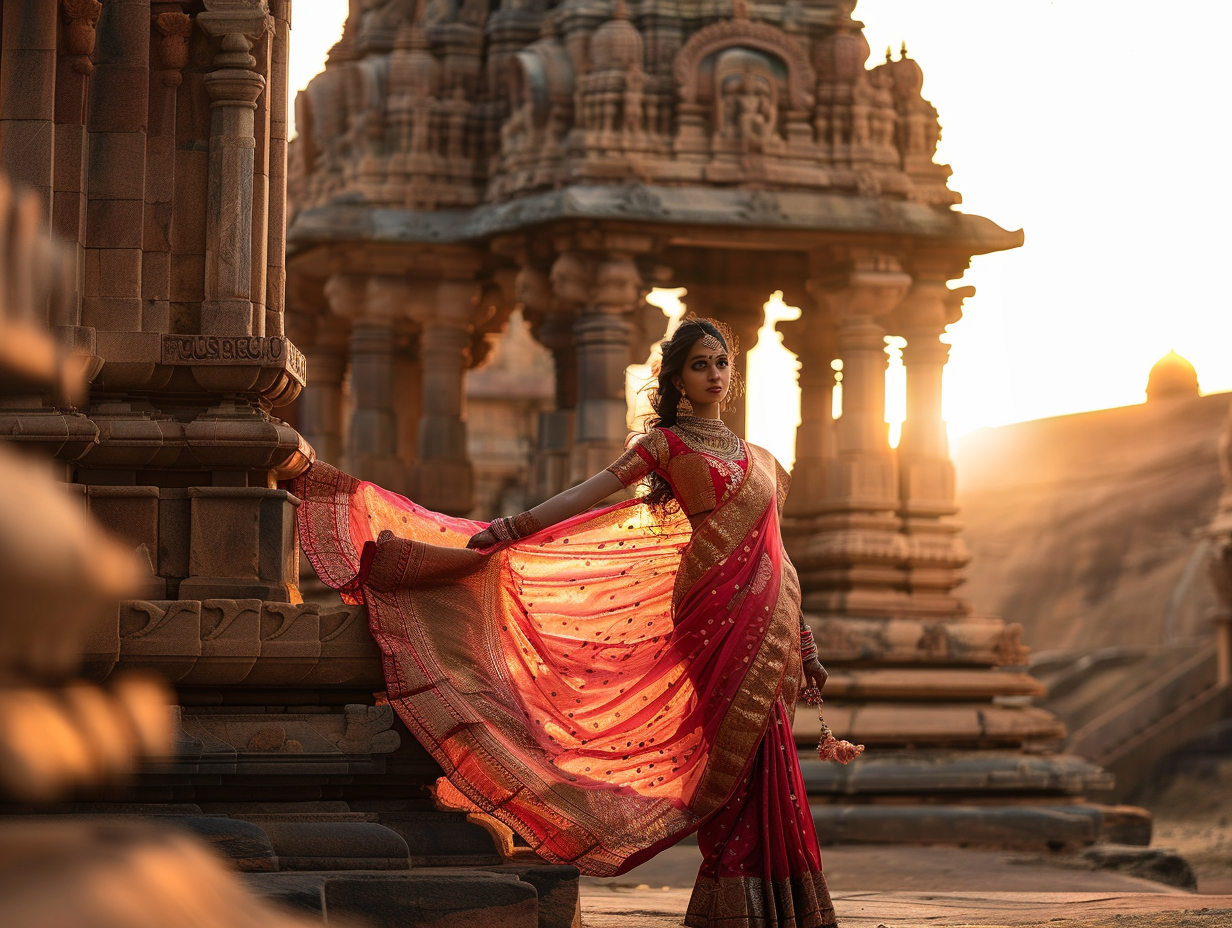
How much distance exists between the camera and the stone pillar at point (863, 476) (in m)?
12.5

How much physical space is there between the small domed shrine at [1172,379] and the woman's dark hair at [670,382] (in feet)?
109

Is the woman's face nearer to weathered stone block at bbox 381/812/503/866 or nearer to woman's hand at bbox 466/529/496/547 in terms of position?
woman's hand at bbox 466/529/496/547

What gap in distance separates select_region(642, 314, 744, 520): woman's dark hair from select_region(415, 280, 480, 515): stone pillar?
8.08m

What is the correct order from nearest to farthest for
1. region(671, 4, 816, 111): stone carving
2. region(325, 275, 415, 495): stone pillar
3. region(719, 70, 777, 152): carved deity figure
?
region(719, 70, 777, 152): carved deity figure, region(671, 4, 816, 111): stone carving, region(325, 275, 415, 495): stone pillar

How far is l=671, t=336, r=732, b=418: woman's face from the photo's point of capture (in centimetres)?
527

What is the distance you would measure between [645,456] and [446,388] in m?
8.47

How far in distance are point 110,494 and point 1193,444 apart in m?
32.2

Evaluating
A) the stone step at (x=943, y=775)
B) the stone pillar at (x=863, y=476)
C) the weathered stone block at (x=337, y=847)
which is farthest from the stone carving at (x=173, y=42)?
the stone pillar at (x=863, y=476)

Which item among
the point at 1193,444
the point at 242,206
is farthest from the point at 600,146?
the point at 1193,444

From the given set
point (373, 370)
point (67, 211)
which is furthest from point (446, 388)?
point (67, 211)

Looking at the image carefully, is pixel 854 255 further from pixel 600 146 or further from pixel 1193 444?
pixel 1193 444

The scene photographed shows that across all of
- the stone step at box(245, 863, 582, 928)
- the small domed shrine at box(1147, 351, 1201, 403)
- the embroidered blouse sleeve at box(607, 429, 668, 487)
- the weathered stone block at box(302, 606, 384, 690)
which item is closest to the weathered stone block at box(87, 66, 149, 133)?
the weathered stone block at box(302, 606, 384, 690)

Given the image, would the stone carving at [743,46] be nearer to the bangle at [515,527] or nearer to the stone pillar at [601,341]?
the stone pillar at [601,341]

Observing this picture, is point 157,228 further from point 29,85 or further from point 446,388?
point 446,388
